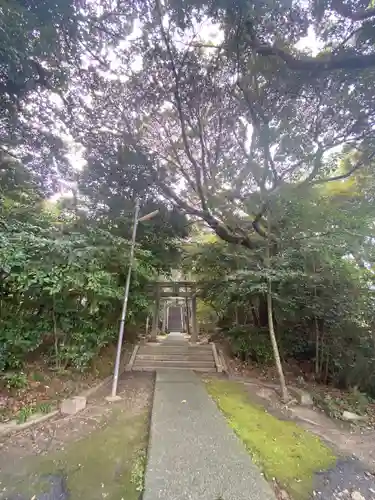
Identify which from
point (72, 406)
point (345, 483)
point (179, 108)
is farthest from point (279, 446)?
point (179, 108)

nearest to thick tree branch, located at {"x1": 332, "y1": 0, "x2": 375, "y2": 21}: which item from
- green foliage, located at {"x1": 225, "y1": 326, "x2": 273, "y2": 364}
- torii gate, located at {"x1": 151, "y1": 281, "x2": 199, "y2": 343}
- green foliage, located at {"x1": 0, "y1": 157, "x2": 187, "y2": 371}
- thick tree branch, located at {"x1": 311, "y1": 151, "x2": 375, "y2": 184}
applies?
thick tree branch, located at {"x1": 311, "y1": 151, "x2": 375, "y2": 184}

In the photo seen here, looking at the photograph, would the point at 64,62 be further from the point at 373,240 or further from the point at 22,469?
the point at 373,240

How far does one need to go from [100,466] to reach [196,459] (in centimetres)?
105

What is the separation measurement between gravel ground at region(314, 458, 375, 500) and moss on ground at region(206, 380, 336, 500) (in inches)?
3.5

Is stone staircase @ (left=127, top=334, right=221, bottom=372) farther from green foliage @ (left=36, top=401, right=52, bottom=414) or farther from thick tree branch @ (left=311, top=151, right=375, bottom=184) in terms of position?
thick tree branch @ (left=311, top=151, right=375, bottom=184)

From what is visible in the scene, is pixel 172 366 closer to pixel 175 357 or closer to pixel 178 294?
pixel 175 357

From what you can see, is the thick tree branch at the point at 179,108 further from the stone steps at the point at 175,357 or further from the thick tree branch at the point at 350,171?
the stone steps at the point at 175,357

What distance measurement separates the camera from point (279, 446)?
3.38 metres

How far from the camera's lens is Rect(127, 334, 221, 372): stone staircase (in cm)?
674

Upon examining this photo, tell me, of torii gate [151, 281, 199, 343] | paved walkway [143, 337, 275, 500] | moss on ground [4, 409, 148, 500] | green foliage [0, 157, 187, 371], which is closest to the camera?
paved walkway [143, 337, 275, 500]

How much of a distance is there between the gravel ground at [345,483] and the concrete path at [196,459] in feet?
2.55

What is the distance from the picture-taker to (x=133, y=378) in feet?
19.3

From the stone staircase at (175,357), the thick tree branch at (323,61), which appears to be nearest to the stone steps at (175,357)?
the stone staircase at (175,357)

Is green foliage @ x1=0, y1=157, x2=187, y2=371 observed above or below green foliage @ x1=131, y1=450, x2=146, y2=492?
above
